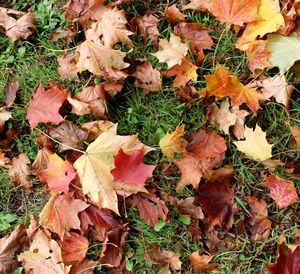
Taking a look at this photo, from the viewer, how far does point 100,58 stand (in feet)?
7.96

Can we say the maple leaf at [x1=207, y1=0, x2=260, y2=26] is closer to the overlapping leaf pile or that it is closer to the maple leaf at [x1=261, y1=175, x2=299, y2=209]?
the overlapping leaf pile

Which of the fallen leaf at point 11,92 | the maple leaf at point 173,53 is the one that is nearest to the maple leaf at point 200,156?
the maple leaf at point 173,53

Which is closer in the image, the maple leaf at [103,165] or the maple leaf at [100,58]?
the maple leaf at [103,165]

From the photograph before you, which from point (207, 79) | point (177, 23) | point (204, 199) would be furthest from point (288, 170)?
point (177, 23)

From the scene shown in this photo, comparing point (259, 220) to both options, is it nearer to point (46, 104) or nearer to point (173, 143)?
point (173, 143)

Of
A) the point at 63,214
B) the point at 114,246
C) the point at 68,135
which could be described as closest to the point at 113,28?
the point at 68,135

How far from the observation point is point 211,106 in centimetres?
238

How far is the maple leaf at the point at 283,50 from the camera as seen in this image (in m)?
2.24

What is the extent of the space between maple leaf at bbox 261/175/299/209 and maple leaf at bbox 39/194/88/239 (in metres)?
0.85

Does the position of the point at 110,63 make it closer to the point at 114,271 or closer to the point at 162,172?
the point at 162,172

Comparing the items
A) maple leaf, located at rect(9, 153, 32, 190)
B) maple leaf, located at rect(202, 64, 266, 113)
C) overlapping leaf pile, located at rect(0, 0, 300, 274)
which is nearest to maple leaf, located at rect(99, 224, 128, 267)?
overlapping leaf pile, located at rect(0, 0, 300, 274)

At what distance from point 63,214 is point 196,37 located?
41.3 inches

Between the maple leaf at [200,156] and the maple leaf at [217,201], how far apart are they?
54mm

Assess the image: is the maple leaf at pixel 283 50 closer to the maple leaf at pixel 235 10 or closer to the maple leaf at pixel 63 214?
the maple leaf at pixel 235 10
